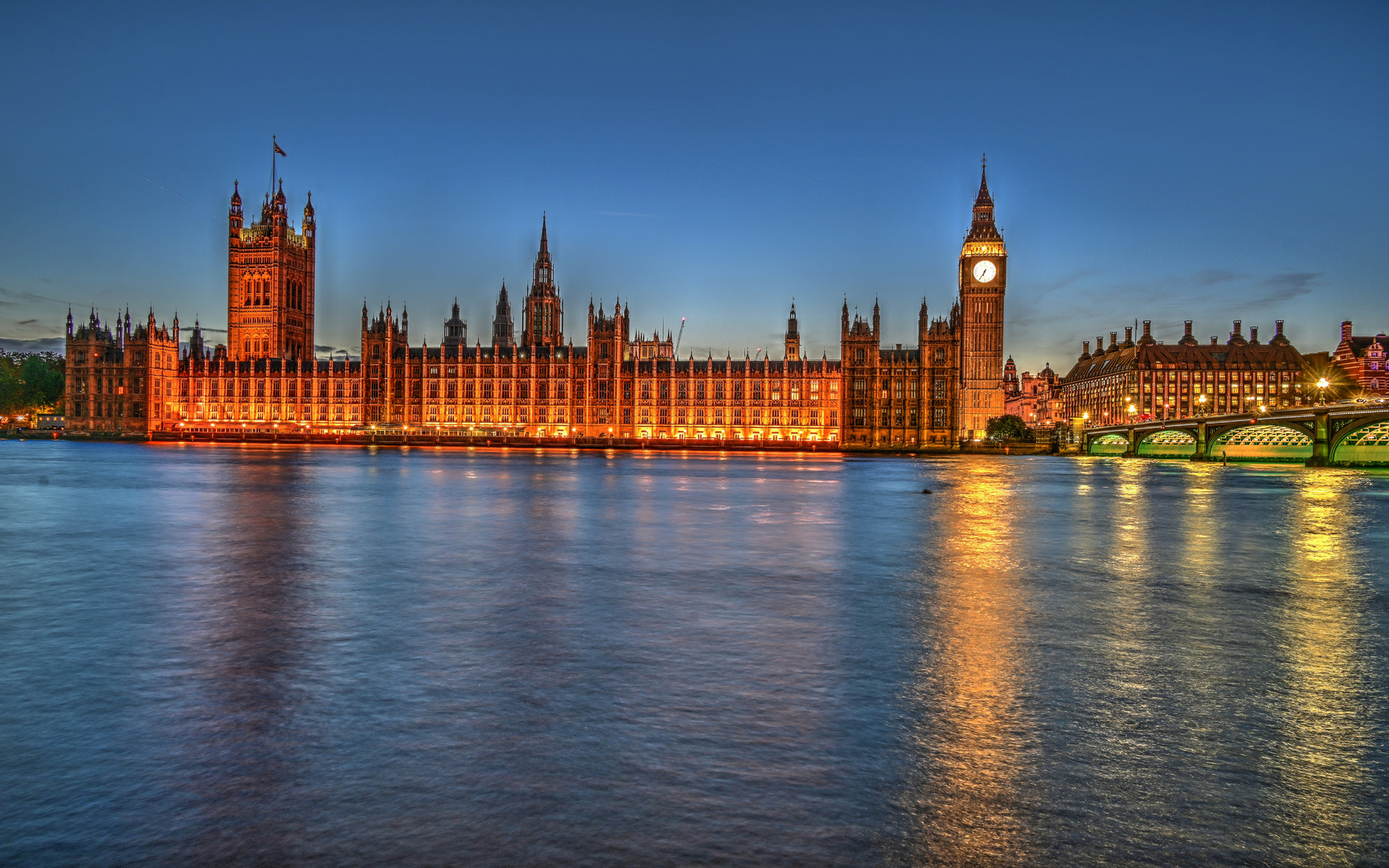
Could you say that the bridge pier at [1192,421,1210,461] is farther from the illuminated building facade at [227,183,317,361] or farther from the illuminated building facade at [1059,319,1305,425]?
the illuminated building facade at [227,183,317,361]

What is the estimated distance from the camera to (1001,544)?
25.0 m

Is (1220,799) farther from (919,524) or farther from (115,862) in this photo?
(919,524)

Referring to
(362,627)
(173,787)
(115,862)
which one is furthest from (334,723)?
(362,627)

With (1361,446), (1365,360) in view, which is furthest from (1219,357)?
(1361,446)

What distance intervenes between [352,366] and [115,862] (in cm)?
14442

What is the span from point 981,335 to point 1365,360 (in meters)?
53.1

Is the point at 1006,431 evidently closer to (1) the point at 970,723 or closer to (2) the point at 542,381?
(2) the point at 542,381

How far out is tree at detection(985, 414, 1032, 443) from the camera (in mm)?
129375

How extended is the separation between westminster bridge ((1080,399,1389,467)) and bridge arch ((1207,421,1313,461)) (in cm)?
8

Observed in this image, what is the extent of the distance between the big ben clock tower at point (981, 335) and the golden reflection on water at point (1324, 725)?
132 metres

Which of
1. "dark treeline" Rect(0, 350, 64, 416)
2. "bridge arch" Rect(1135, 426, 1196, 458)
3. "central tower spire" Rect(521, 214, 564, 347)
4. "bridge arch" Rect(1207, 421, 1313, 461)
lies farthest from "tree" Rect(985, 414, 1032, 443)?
"dark treeline" Rect(0, 350, 64, 416)

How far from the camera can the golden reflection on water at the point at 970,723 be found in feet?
21.1

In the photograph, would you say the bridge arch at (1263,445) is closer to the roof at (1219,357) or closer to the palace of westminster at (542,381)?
the palace of westminster at (542,381)

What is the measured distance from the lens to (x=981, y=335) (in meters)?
150
